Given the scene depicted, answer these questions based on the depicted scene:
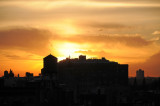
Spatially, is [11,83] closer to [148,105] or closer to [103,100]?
[103,100]

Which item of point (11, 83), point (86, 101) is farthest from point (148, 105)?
point (11, 83)

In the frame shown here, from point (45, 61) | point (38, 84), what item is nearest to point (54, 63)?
point (45, 61)

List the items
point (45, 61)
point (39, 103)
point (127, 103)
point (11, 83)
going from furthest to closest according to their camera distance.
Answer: point (11, 83)
point (45, 61)
point (127, 103)
point (39, 103)

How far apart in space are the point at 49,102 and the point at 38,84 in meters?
13.0

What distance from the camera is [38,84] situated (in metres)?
139

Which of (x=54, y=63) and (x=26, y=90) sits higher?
(x=54, y=63)

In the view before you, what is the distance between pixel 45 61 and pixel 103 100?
21760 mm

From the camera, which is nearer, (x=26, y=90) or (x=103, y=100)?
(x=26, y=90)

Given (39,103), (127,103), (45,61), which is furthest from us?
(45,61)

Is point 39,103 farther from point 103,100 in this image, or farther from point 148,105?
point 148,105

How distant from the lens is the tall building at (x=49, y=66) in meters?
143

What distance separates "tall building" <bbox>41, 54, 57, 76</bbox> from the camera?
5649 inches

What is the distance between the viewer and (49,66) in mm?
147875

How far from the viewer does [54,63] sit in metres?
152
